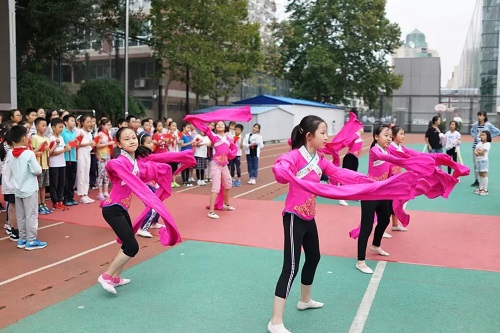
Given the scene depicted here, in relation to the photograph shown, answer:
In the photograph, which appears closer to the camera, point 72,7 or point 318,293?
point 318,293

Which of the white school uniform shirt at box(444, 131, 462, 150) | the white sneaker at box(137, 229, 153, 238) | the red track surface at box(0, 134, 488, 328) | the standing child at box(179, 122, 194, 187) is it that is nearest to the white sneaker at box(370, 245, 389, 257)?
the red track surface at box(0, 134, 488, 328)

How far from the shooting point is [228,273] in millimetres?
6004

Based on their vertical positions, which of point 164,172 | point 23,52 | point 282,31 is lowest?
point 164,172

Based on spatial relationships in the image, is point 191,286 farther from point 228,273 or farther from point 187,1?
point 187,1

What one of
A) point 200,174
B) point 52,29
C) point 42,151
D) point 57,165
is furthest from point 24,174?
point 52,29

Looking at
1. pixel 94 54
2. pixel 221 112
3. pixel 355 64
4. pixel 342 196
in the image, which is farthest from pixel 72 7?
pixel 355 64

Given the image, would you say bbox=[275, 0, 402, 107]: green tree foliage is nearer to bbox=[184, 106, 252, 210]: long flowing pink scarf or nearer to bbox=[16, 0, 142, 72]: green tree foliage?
bbox=[16, 0, 142, 72]: green tree foliage

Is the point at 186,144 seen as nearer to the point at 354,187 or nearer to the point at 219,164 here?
the point at 219,164

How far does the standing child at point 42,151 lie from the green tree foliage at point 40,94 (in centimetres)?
980

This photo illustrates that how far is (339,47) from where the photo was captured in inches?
1801

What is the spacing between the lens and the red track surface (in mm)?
5559

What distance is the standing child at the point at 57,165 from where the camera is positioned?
30.2 feet

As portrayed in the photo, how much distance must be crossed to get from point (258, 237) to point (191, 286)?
241 centimetres

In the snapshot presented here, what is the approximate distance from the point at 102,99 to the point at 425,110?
110 ft
